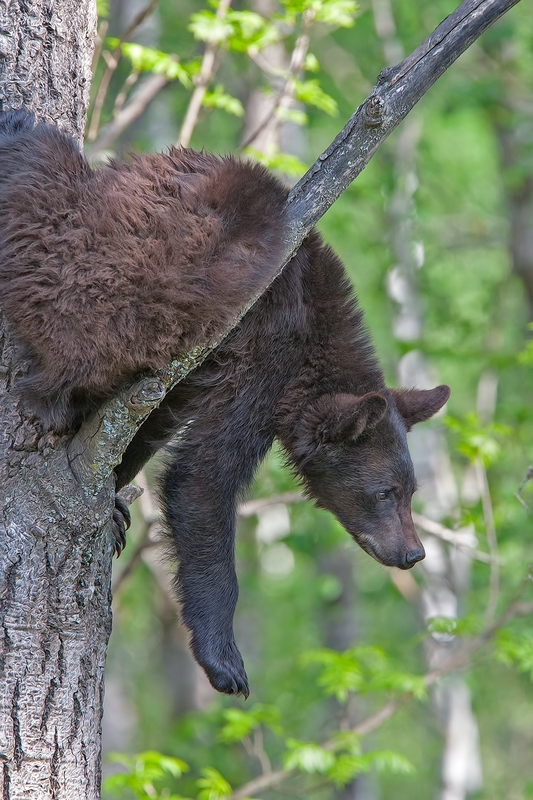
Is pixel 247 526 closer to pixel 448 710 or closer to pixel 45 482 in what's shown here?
pixel 448 710

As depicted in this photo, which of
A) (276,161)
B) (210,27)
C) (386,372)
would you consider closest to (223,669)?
(276,161)

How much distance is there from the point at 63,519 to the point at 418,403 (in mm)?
2264

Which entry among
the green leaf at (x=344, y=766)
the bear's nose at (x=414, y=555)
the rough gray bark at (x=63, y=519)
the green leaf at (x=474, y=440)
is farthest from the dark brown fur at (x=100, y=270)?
the green leaf at (x=474, y=440)

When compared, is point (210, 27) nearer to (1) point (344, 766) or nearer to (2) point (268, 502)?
(2) point (268, 502)

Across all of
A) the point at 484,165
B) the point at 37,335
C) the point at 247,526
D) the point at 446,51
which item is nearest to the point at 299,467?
the point at 37,335

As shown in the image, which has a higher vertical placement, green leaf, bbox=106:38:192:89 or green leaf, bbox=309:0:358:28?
green leaf, bbox=309:0:358:28

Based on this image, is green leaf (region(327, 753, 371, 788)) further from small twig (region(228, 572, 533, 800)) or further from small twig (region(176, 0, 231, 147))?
small twig (region(176, 0, 231, 147))

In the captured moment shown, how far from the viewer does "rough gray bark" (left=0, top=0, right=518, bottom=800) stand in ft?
9.18

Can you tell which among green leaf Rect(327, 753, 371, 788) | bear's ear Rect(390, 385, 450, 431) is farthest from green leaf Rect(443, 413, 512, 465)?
green leaf Rect(327, 753, 371, 788)

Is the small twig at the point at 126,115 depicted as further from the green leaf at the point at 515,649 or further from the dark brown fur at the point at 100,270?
the green leaf at the point at 515,649

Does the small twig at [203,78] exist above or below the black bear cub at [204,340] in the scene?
above

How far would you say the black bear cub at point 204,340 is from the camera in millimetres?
3158

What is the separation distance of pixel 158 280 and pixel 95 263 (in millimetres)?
245

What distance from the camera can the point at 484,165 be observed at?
55.0ft
